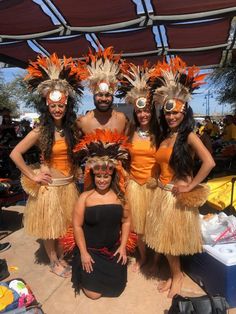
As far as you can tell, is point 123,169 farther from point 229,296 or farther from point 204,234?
point 229,296

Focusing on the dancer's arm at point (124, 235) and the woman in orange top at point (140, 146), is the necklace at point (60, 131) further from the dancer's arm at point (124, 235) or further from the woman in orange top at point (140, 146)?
the dancer's arm at point (124, 235)

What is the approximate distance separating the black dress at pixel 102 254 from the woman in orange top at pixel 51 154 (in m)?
0.33

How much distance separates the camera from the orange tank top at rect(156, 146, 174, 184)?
2.69 meters

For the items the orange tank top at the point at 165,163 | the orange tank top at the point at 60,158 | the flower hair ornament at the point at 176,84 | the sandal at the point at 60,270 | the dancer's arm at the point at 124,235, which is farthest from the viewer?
the sandal at the point at 60,270

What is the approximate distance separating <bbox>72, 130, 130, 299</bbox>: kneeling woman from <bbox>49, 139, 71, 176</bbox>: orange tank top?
0.18 m

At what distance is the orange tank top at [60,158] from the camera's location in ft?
9.75

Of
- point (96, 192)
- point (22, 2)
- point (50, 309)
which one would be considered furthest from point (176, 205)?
point (22, 2)

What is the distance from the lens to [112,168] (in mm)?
2770

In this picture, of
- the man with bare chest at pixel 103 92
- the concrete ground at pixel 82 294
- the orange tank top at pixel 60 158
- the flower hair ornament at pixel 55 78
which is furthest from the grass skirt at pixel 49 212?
the flower hair ornament at pixel 55 78

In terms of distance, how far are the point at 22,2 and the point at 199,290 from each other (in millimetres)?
Result: 4096

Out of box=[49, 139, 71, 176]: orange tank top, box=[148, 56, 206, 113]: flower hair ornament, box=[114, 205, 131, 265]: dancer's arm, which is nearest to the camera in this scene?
box=[148, 56, 206, 113]: flower hair ornament

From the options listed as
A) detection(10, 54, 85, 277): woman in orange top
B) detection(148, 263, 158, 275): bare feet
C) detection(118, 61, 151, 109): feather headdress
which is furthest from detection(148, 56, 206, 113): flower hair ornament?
detection(148, 263, 158, 275): bare feet

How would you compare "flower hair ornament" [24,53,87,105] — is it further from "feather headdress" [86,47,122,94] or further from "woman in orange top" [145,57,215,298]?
"woman in orange top" [145,57,215,298]

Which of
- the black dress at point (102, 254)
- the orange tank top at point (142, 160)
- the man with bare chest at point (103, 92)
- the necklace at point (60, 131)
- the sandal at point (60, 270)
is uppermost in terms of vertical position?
the man with bare chest at point (103, 92)
